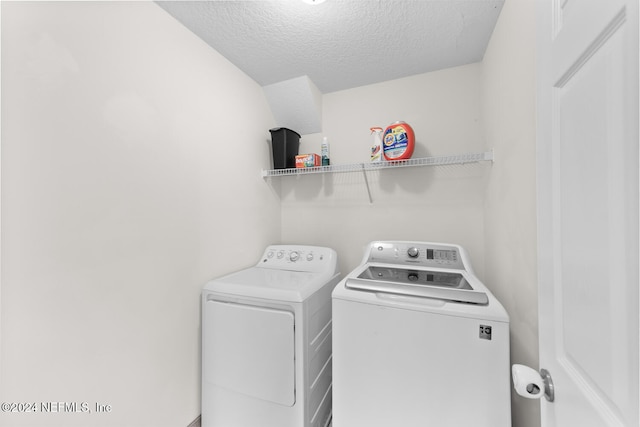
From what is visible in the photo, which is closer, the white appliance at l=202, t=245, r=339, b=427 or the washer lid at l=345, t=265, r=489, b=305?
the washer lid at l=345, t=265, r=489, b=305

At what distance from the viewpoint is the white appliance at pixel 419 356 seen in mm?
986

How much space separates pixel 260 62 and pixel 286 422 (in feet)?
7.95

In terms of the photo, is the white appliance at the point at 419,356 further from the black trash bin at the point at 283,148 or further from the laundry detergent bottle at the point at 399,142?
the black trash bin at the point at 283,148

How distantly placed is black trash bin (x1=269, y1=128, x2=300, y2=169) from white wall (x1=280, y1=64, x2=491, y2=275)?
0.25 metres

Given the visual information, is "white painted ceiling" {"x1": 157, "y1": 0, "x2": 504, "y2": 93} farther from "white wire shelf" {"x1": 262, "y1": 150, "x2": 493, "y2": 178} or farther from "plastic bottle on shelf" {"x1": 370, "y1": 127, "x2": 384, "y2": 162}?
"white wire shelf" {"x1": 262, "y1": 150, "x2": 493, "y2": 178}

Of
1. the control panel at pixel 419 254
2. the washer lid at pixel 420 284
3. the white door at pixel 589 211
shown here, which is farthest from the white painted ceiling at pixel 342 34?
the washer lid at pixel 420 284

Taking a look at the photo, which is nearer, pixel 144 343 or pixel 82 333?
pixel 82 333

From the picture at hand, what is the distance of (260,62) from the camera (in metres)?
1.84

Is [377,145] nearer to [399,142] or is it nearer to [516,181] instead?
[399,142]

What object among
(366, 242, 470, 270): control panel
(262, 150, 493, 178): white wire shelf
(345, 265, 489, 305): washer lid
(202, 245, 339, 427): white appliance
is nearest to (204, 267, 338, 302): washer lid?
(202, 245, 339, 427): white appliance

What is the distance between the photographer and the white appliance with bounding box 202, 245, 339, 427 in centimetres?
132

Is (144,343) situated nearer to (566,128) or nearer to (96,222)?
(96,222)

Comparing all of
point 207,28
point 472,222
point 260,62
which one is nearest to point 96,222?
point 207,28

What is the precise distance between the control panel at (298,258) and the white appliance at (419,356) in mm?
548
